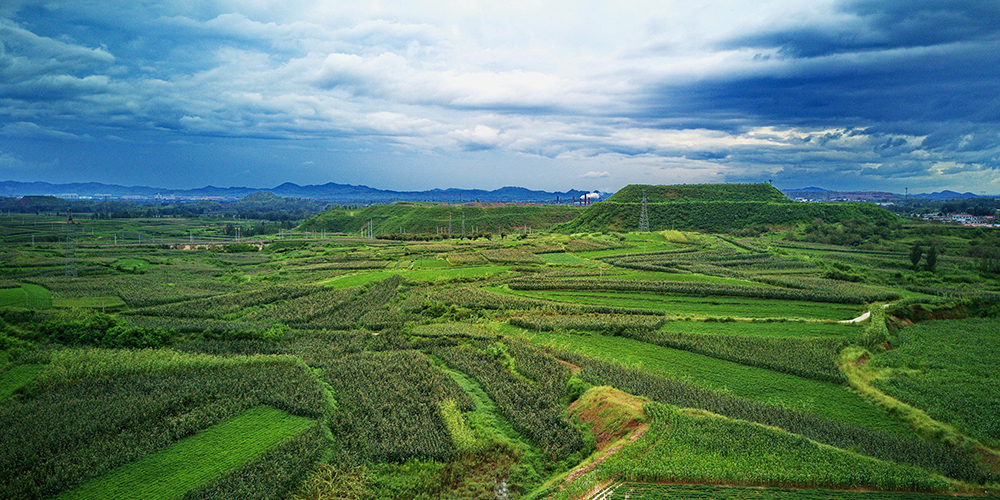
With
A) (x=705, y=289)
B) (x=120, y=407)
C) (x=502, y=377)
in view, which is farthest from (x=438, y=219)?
(x=120, y=407)

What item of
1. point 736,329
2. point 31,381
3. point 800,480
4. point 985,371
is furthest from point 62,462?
point 985,371

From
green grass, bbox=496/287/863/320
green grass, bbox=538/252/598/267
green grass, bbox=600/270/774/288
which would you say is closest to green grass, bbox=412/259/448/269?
green grass, bbox=538/252/598/267

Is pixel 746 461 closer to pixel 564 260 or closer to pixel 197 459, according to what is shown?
pixel 197 459

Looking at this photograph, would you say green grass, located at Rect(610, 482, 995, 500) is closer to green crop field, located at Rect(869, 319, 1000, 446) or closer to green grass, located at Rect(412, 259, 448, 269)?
green crop field, located at Rect(869, 319, 1000, 446)

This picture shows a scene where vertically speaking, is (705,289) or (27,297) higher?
(27,297)

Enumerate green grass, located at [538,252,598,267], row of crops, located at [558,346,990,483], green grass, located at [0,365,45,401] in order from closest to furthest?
row of crops, located at [558,346,990,483] < green grass, located at [0,365,45,401] < green grass, located at [538,252,598,267]

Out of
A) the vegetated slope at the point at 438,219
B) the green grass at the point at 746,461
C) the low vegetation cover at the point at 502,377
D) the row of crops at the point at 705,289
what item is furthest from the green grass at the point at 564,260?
the vegetated slope at the point at 438,219
